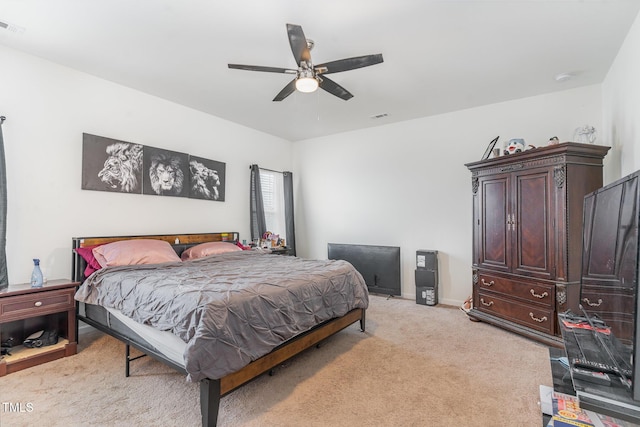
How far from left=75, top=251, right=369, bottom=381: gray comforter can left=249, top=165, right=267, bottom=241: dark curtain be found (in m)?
1.81

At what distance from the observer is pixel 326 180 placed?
5.81 m

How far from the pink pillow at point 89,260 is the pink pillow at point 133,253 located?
4cm

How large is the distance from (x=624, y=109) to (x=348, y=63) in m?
2.54

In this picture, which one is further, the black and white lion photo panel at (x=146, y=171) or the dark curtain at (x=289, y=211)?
the dark curtain at (x=289, y=211)

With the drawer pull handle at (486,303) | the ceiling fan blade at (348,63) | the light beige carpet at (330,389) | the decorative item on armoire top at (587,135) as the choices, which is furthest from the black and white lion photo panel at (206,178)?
the decorative item on armoire top at (587,135)

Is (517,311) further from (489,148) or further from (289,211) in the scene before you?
(289,211)

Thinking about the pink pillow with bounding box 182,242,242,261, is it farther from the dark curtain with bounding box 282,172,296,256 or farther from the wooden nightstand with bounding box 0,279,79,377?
the dark curtain with bounding box 282,172,296,256

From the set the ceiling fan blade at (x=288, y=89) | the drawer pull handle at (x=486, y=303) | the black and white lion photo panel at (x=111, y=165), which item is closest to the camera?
the ceiling fan blade at (x=288, y=89)

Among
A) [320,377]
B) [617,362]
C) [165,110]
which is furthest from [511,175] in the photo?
[165,110]

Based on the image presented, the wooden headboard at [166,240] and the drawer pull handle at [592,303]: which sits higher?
the wooden headboard at [166,240]

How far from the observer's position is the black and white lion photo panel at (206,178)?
4391mm

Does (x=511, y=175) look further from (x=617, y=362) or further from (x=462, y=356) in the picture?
(x=617, y=362)

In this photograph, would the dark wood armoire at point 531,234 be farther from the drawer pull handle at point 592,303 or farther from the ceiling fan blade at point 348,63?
the ceiling fan blade at point 348,63

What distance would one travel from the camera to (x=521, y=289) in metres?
3.26
